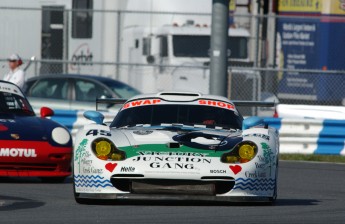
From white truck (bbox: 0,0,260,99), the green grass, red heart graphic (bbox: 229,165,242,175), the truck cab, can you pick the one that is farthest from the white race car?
white truck (bbox: 0,0,260,99)

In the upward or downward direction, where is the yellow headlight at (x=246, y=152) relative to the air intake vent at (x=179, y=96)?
downward

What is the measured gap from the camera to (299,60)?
28953mm

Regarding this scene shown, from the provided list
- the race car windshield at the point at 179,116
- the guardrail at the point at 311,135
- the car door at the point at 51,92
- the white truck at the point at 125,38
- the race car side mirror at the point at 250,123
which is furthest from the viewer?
the white truck at the point at 125,38

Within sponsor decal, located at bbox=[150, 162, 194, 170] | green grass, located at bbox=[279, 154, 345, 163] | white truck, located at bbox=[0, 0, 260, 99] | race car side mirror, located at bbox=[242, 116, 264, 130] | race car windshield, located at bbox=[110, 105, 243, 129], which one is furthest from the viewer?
white truck, located at bbox=[0, 0, 260, 99]

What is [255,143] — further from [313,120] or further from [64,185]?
[313,120]

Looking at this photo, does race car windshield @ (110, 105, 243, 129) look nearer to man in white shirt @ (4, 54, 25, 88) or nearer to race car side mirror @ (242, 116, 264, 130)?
race car side mirror @ (242, 116, 264, 130)

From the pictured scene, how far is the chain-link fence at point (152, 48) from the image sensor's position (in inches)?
1003

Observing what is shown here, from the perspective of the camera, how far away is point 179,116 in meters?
11.6

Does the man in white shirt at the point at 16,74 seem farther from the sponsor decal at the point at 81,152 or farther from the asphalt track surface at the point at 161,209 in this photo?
the sponsor decal at the point at 81,152

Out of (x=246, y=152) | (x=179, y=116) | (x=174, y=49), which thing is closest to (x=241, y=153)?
(x=246, y=152)

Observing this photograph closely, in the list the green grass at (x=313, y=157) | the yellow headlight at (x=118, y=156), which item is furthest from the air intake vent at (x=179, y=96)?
the green grass at (x=313, y=157)

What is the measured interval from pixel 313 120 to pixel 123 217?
33.0 feet

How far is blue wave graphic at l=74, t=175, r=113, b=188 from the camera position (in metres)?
10.1

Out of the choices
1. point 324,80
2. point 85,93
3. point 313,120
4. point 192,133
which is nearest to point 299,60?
point 324,80
